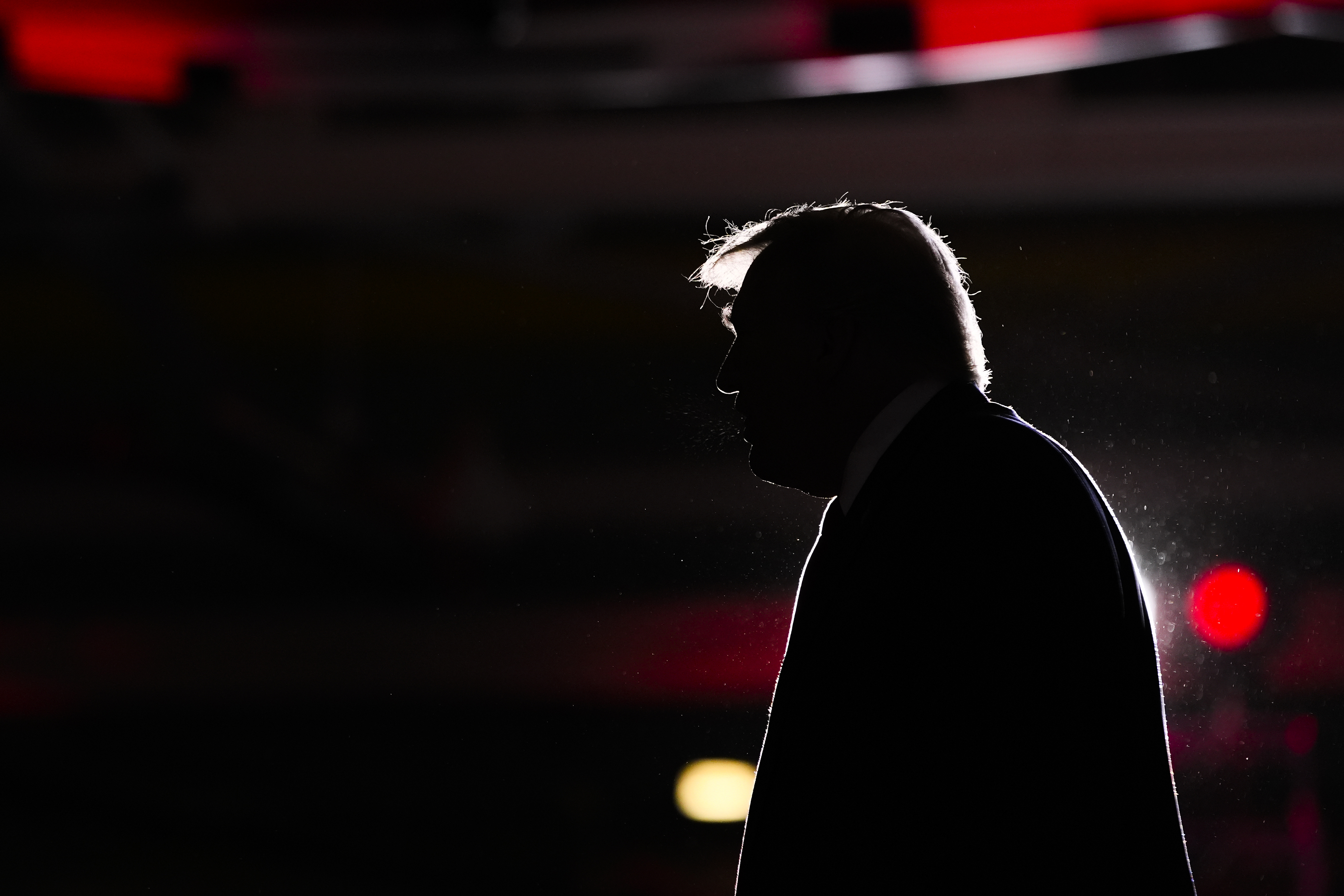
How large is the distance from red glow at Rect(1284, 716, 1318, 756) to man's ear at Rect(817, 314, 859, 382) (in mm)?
941

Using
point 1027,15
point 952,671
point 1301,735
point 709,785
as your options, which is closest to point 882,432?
point 952,671

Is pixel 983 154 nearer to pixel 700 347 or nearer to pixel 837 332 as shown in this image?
pixel 700 347

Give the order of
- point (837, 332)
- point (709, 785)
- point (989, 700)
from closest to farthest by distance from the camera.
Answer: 1. point (989, 700)
2. point (837, 332)
3. point (709, 785)

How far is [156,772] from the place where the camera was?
4.96 metres

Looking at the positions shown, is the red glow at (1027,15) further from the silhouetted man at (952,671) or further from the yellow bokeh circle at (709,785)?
the yellow bokeh circle at (709,785)

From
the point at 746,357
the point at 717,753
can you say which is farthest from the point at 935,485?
the point at 717,753

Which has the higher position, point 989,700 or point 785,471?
point 785,471

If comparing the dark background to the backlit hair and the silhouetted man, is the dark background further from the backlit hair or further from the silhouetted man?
the backlit hair

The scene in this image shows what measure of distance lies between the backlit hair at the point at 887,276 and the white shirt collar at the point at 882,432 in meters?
0.02

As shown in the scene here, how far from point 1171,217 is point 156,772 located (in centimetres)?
475

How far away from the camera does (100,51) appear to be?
3.02 ft

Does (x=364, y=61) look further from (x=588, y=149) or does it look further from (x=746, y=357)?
(x=588, y=149)

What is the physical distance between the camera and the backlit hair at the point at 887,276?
0.82 metres

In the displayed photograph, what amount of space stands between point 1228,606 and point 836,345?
0.85 meters
